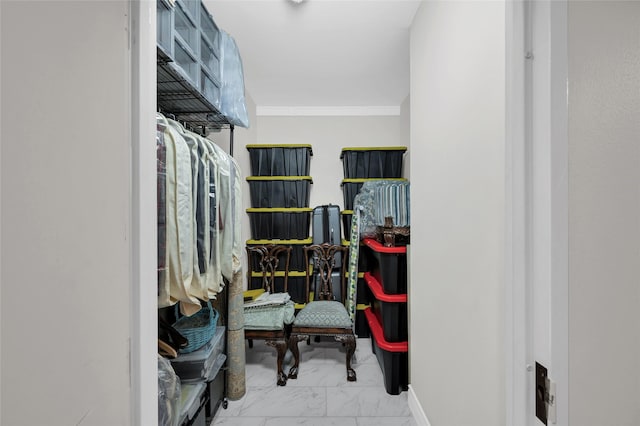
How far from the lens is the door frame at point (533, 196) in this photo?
59cm

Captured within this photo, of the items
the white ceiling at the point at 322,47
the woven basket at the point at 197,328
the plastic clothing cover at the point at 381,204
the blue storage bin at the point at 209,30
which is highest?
the white ceiling at the point at 322,47

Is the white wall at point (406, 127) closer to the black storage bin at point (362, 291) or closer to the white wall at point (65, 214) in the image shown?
the black storage bin at point (362, 291)

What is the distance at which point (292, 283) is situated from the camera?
10.7 feet

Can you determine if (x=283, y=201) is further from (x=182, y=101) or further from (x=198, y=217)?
(x=198, y=217)

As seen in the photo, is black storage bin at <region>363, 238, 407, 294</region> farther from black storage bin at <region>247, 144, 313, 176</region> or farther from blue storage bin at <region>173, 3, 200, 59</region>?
blue storage bin at <region>173, 3, 200, 59</region>

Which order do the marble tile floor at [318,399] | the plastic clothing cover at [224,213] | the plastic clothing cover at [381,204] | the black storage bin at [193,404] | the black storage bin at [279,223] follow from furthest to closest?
1. the black storage bin at [279,223]
2. the plastic clothing cover at [381,204]
3. the marble tile floor at [318,399]
4. the plastic clothing cover at [224,213]
5. the black storage bin at [193,404]

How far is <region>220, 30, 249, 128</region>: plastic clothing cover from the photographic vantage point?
183 cm

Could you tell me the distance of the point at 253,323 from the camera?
2.41m

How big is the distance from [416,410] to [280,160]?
241 cm

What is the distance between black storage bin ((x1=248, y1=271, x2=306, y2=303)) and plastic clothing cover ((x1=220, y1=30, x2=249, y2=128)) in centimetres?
177

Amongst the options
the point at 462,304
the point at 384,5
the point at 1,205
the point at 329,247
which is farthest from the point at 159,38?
the point at 329,247

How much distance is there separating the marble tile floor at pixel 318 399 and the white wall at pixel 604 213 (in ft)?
5.27

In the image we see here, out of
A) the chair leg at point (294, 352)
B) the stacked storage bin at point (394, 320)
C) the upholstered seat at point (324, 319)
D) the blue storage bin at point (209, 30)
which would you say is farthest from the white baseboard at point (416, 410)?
the blue storage bin at point (209, 30)

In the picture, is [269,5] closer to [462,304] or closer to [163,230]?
[163,230]
